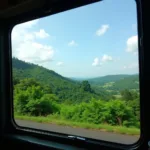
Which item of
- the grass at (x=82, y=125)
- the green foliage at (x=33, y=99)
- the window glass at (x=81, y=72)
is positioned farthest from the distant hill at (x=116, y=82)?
the green foliage at (x=33, y=99)

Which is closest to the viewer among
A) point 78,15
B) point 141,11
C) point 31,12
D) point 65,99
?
point 141,11

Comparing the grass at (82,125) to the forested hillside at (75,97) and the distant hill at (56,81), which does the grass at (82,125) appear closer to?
the forested hillside at (75,97)

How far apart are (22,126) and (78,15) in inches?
51.6

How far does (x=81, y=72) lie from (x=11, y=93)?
1.00 meters

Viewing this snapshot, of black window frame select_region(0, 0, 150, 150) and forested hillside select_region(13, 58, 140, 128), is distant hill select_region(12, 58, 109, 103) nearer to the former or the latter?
forested hillside select_region(13, 58, 140, 128)

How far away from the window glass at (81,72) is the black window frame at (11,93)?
5 cm

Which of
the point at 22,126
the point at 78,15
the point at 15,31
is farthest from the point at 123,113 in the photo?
the point at 15,31

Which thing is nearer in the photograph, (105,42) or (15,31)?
(105,42)

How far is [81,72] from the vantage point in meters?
2.06

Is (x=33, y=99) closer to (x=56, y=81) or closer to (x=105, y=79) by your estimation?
(x=56, y=81)

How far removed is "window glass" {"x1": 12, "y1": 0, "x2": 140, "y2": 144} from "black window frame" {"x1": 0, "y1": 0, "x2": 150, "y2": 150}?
52 mm

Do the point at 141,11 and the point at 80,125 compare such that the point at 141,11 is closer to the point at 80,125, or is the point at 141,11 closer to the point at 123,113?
the point at 123,113

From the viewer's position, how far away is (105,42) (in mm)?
1916

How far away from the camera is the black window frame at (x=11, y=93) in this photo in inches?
64.7
